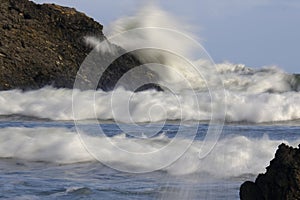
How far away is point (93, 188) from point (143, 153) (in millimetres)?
3585

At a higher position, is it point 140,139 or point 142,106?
point 142,106

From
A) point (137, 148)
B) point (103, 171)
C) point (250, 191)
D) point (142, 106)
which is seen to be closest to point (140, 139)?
point (137, 148)

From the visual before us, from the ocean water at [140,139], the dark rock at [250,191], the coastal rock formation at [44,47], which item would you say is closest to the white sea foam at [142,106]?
the ocean water at [140,139]

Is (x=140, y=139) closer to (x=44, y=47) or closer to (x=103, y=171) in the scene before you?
(x=103, y=171)

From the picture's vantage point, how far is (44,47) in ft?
115

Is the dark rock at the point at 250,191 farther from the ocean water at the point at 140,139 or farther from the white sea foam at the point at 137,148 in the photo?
the white sea foam at the point at 137,148

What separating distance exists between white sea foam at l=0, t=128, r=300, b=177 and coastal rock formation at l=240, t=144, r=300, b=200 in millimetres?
4570

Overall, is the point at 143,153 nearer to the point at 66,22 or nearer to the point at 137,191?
the point at 137,191

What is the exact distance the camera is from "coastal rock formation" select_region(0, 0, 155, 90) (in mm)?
32094

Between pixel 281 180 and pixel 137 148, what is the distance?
8.00 meters

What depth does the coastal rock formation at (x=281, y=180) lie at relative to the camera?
5.42m

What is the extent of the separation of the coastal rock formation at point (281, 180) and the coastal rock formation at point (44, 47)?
25.0 meters

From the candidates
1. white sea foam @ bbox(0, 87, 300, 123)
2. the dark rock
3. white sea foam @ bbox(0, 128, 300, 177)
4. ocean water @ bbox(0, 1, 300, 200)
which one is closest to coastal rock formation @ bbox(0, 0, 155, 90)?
ocean water @ bbox(0, 1, 300, 200)

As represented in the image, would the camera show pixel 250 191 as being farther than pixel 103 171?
No
